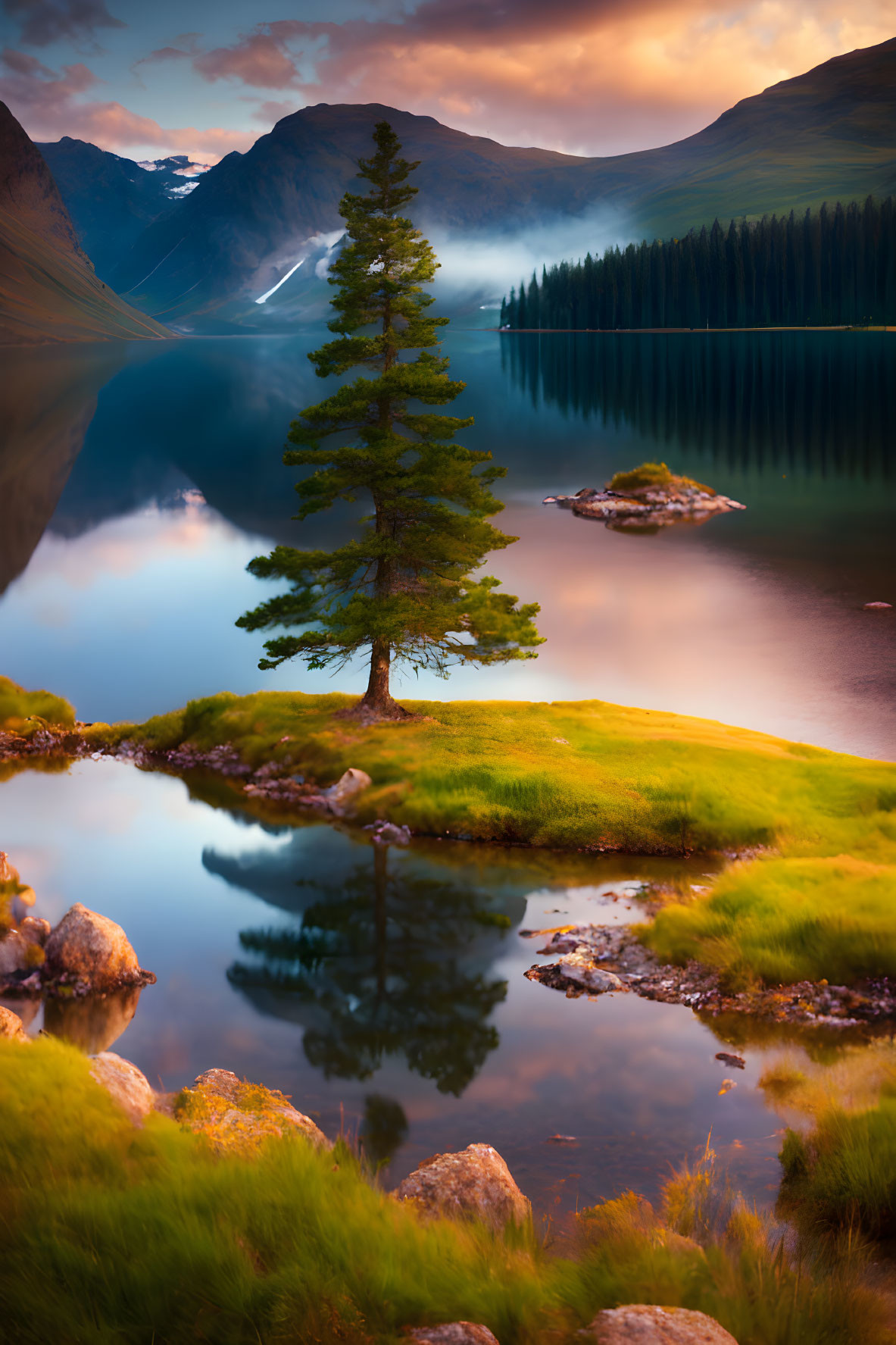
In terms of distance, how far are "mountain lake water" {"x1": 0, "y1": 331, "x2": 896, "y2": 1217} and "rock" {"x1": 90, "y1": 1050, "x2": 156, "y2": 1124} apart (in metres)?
2.00

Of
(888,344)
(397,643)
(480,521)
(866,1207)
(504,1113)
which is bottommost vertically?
(504,1113)

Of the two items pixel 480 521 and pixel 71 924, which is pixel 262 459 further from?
pixel 71 924

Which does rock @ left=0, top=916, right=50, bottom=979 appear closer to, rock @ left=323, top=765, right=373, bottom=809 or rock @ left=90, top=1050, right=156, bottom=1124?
rock @ left=90, top=1050, right=156, bottom=1124

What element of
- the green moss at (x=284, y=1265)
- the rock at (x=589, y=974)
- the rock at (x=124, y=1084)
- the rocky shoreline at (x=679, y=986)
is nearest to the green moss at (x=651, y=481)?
the rocky shoreline at (x=679, y=986)

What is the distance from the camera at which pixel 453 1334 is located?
7410mm

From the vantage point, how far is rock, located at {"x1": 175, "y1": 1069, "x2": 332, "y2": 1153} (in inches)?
431

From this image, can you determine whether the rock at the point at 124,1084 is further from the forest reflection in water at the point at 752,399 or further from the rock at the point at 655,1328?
the forest reflection in water at the point at 752,399

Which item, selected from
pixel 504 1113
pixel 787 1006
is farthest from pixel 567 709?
pixel 504 1113

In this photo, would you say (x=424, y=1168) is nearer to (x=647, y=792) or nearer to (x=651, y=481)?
(x=647, y=792)

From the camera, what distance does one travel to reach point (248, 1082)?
14008 millimetres

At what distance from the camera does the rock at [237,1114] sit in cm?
1094

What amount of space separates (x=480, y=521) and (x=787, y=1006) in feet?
49.6

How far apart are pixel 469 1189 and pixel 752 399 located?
12827 centimetres

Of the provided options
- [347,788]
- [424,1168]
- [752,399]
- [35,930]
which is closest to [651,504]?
[347,788]
